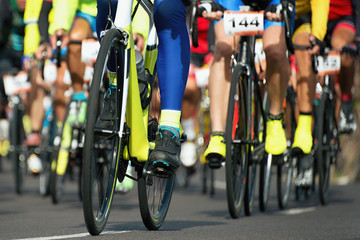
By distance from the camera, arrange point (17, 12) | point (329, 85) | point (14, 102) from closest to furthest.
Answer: point (329, 85), point (14, 102), point (17, 12)

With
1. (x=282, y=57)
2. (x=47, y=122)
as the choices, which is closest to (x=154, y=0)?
(x=282, y=57)

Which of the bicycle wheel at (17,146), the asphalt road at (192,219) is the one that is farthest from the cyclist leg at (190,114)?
the bicycle wheel at (17,146)

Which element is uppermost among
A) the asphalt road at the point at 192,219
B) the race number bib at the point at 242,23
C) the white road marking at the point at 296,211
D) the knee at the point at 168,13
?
the race number bib at the point at 242,23

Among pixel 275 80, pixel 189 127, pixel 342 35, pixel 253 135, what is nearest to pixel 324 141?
pixel 342 35

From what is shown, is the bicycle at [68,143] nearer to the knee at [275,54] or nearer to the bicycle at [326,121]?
the bicycle at [326,121]

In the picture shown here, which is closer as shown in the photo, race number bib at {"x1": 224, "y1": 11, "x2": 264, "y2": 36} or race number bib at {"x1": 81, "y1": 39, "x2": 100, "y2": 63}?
race number bib at {"x1": 224, "y1": 11, "x2": 264, "y2": 36}

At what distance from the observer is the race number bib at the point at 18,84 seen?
11.1 metres

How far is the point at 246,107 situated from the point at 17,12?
21.5 feet

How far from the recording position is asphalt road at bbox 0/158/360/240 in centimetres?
527

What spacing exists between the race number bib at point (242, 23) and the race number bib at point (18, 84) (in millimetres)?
5116

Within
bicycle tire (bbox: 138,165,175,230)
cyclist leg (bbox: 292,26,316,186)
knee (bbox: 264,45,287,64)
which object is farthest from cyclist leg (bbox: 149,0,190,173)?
cyclist leg (bbox: 292,26,316,186)

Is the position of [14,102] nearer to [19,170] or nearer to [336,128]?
[19,170]

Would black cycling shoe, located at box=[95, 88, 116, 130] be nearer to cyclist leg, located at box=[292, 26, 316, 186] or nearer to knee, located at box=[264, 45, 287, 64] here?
knee, located at box=[264, 45, 287, 64]

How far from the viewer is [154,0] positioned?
532cm
